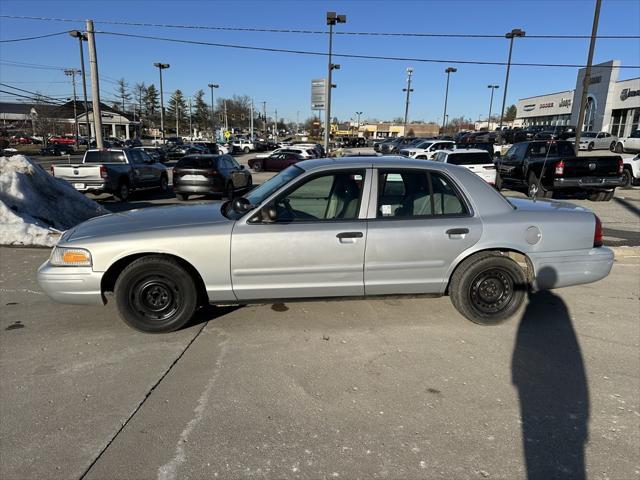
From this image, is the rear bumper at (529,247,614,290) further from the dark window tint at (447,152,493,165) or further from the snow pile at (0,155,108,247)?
the dark window tint at (447,152,493,165)

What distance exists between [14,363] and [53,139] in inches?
2755

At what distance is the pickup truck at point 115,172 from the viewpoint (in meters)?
12.8

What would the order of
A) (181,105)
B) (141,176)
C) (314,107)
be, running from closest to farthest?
(141,176) → (314,107) → (181,105)

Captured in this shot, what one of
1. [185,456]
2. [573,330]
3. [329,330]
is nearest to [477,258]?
[573,330]

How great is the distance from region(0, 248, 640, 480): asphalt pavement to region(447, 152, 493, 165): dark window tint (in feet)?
35.7

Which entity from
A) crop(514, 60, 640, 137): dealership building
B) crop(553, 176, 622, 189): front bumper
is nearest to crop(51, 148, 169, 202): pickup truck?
crop(553, 176, 622, 189): front bumper

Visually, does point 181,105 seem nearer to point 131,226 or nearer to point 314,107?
point 314,107

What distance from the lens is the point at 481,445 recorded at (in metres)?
2.66

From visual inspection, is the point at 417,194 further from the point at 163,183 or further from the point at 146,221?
the point at 163,183

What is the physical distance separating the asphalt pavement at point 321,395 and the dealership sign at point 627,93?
49327 mm

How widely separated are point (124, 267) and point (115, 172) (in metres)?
10.6

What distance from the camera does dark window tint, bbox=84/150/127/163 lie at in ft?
48.2

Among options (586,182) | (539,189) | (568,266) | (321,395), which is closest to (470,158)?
(539,189)

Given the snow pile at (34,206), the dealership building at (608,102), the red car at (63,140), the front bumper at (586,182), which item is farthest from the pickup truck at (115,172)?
the red car at (63,140)
